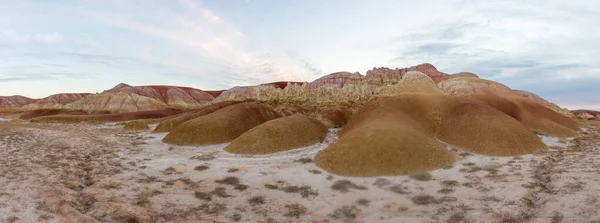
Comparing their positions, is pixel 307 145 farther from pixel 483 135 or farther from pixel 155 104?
pixel 155 104

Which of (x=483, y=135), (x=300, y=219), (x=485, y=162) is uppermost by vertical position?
Result: (x=483, y=135)

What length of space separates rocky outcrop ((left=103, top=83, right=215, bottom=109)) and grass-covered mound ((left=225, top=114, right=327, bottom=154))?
13384cm

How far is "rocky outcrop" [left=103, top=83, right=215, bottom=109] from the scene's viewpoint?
164 meters

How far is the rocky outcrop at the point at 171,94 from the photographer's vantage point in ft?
538

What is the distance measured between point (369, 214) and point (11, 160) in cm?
2713

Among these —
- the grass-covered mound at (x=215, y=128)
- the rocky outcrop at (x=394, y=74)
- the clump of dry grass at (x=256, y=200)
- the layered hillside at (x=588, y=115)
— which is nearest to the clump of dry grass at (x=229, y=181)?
the clump of dry grass at (x=256, y=200)

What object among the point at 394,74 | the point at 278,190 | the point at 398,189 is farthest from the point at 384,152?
the point at 394,74

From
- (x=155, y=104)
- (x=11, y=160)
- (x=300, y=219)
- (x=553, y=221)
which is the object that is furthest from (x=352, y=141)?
(x=155, y=104)

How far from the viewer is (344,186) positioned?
20297mm

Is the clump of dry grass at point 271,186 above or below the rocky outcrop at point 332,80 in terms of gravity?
below

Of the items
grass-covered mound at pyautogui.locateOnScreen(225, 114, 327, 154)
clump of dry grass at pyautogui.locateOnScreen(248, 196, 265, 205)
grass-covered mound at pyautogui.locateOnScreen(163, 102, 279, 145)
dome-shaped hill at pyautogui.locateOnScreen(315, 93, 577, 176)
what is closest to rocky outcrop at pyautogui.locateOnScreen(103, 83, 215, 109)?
grass-covered mound at pyautogui.locateOnScreen(163, 102, 279, 145)

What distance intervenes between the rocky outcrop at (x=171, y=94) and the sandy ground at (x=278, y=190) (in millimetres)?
141080

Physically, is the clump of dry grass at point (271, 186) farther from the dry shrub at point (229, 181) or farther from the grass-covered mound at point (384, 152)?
the grass-covered mound at point (384, 152)

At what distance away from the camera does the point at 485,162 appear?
24984mm
